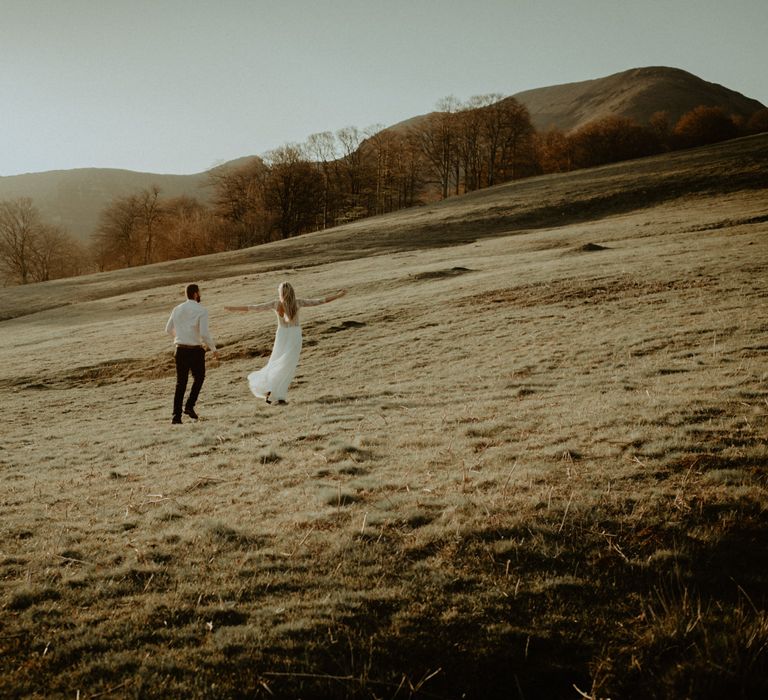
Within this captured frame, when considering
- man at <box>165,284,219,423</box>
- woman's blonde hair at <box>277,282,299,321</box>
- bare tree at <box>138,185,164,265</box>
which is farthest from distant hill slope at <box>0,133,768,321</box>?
man at <box>165,284,219,423</box>

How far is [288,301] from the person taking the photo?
12.7m

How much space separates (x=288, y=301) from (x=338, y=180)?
303 ft

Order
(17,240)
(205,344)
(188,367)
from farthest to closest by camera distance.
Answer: (17,240), (205,344), (188,367)

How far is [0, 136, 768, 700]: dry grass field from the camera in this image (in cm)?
394

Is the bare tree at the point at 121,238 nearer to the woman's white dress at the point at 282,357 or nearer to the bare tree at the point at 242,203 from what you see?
the bare tree at the point at 242,203

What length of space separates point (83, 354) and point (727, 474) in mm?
24856

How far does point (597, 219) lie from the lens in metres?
51.5

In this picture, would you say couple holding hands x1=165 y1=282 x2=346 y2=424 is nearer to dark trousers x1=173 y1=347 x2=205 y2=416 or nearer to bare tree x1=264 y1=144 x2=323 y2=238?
dark trousers x1=173 y1=347 x2=205 y2=416

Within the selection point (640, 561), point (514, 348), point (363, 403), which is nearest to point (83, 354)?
point (363, 403)

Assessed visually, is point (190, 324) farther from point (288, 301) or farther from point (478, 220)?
point (478, 220)

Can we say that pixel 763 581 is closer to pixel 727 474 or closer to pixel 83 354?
pixel 727 474

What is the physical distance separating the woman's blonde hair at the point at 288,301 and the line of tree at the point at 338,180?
72004mm

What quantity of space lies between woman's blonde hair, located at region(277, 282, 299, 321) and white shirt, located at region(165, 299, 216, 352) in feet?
6.35

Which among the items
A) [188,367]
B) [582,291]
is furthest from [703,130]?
[188,367]
